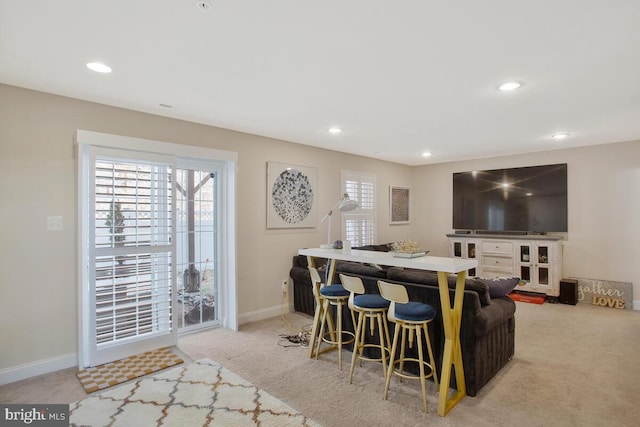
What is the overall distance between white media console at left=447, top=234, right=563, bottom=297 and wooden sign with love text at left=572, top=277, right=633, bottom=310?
362 millimetres

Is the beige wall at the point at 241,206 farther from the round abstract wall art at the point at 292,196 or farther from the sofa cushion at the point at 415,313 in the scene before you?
the sofa cushion at the point at 415,313

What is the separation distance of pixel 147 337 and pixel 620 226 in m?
6.43

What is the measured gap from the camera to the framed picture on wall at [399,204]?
682 cm

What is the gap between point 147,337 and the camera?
3.45m

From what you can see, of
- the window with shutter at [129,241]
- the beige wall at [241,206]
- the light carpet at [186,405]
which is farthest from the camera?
the window with shutter at [129,241]

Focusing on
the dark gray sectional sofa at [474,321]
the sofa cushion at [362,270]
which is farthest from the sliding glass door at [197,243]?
the dark gray sectional sofa at [474,321]

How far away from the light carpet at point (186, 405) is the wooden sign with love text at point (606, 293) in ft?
16.7

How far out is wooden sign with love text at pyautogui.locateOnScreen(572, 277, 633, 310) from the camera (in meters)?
5.04

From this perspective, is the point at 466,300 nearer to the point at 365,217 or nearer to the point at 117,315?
the point at 117,315

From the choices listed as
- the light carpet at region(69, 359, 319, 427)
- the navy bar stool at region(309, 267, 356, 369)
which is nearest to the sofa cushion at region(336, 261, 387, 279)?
the navy bar stool at region(309, 267, 356, 369)

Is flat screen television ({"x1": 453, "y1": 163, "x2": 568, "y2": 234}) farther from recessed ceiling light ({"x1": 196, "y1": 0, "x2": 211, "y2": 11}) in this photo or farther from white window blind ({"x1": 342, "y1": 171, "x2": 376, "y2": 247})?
recessed ceiling light ({"x1": 196, "y1": 0, "x2": 211, "y2": 11})

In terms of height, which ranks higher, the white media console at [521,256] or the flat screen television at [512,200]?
the flat screen television at [512,200]

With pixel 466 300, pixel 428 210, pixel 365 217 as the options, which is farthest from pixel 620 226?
pixel 466 300

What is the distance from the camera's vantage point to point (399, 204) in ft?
23.2
